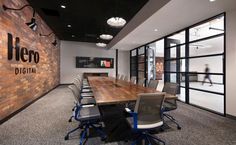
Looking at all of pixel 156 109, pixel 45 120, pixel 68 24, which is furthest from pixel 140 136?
pixel 68 24

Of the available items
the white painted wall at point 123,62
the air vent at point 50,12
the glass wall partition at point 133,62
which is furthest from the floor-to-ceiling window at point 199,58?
the white painted wall at point 123,62

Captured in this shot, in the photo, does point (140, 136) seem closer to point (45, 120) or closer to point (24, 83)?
point (45, 120)

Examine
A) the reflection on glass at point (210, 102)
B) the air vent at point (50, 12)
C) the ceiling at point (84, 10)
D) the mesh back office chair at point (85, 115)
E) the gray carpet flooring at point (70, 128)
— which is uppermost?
the air vent at point (50, 12)

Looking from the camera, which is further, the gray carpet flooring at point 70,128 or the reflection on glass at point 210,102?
the reflection on glass at point 210,102

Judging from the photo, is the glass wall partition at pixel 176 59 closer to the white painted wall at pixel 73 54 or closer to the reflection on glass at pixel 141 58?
the reflection on glass at pixel 141 58

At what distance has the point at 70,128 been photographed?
262cm

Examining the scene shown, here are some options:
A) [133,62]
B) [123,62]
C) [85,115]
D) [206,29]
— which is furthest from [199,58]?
[123,62]

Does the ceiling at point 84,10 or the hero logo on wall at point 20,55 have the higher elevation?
the ceiling at point 84,10

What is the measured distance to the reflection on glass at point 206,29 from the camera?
12.5ft

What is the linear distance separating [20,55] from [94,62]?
6.17 m

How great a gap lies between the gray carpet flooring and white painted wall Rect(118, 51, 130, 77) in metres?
7.11

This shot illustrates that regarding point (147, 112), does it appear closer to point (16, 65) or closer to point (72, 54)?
point (16, 65)

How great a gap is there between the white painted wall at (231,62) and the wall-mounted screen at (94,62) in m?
7.56

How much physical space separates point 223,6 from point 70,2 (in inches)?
163
